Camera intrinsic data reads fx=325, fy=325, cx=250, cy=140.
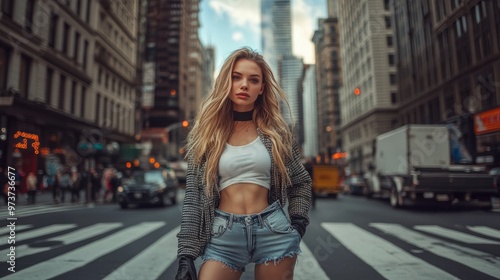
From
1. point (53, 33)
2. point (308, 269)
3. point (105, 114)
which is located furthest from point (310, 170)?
point (105, 114)

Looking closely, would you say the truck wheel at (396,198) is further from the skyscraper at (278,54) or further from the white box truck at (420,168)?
the skyscraper at (278,54)

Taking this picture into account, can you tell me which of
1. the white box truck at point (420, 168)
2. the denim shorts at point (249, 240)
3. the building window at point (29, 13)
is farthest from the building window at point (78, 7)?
the denim shorts at point (249, 240)

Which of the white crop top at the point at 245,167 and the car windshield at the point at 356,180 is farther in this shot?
the car windshield at the point at 356,180

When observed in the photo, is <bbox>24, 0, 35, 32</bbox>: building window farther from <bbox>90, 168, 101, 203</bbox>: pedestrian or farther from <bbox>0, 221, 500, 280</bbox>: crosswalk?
<bbox>90, 168, 101, 203</bbox>: pedestrian

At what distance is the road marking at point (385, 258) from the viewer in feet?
13.2

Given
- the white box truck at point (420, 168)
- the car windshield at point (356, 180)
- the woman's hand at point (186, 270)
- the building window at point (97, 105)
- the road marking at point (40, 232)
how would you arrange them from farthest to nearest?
1. the building window at point (97, 105)
2. the car windshield at point (356, 180)
3. the white box truck at point (420, 168)
4. the road marking at point (40, 232)
5. the woman's hand at point (186, 270)

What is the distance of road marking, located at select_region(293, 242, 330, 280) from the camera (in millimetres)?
4000

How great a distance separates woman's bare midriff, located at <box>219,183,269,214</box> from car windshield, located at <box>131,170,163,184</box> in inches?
537

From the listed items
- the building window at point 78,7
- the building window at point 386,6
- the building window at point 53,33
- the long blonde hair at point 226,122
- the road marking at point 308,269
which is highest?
the building window at point 78,7

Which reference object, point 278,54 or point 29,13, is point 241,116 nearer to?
point 278,54

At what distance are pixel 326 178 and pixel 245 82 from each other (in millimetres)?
21563

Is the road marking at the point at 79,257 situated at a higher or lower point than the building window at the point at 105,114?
lower

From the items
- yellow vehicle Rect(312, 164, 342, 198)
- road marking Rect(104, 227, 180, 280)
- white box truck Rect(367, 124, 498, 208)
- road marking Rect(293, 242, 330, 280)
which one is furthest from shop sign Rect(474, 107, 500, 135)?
yellow vehicle Rect(312, 164, 342, 198)

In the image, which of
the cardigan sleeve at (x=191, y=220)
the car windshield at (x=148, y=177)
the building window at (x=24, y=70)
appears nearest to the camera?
the cardigan sleeve at (x=191, y=220)
